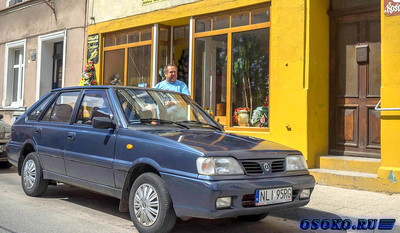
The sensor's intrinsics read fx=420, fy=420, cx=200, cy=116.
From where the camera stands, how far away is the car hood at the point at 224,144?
414 centimetres

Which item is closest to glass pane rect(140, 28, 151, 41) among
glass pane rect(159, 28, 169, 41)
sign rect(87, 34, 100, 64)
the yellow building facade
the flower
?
glass pane rect(159, 28, 169, 41)

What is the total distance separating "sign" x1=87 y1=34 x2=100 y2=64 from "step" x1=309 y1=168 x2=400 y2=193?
27.1 feet

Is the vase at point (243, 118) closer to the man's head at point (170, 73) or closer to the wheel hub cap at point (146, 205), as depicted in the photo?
the man's head at point (170, 73)

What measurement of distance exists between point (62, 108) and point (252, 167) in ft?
10.5

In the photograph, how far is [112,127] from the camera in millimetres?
4910

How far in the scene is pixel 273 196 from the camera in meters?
4.16

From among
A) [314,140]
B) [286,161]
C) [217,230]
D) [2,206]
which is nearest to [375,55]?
[314,140]

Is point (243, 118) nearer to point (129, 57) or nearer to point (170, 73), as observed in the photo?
point (170, 73)

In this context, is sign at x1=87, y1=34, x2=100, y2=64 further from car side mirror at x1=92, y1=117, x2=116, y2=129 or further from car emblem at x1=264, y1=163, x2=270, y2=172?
car emblem at x1=264, y1=163, x2=270, y2=172

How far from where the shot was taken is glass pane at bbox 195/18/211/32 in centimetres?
1014

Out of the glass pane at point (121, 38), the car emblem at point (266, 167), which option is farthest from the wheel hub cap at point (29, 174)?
the glass pane at point (121, 38)

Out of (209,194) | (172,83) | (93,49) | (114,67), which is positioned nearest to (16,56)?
(93,49)

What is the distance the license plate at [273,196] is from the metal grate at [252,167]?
21 cm

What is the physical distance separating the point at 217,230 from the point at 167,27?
7886 millimetres
